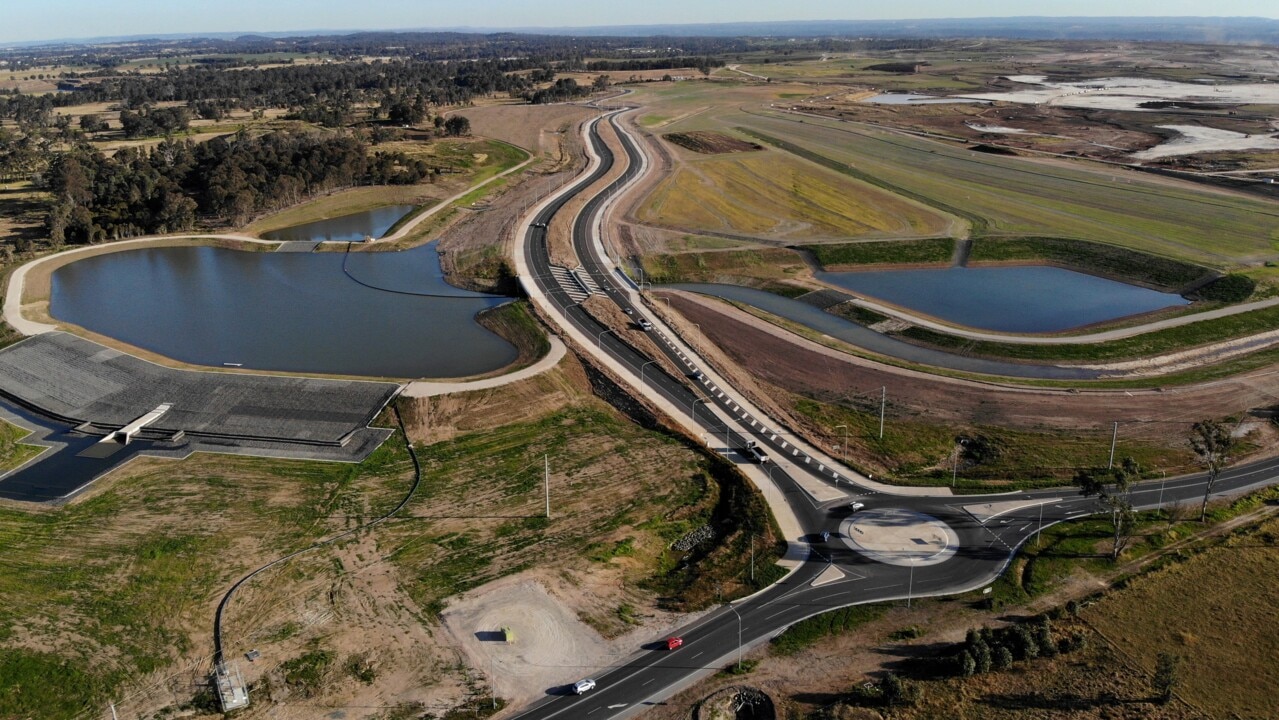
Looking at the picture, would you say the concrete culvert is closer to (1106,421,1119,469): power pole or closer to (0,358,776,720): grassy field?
(0,358,776,720): grassy field

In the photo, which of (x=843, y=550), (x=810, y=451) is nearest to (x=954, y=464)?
(x=810, y=451)

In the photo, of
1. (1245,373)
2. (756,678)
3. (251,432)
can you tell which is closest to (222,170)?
(251,432)

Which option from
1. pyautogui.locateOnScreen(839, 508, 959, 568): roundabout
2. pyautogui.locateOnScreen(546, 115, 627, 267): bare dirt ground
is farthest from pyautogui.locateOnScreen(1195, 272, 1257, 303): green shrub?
pyautogui.locateOnScreen(546, 115, 627, 267): bare dirt ground

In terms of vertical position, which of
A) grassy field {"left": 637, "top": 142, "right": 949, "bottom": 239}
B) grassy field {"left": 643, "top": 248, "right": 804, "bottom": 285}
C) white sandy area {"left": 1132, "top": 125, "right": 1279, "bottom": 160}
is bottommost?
A: grassy field {"left": 643, "top": 248, "right": 804, "bottom": 285}

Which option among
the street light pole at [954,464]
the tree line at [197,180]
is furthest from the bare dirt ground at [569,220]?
the street light pole at [954,464]

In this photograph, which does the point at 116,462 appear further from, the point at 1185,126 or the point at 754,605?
→ the point at 1185,126

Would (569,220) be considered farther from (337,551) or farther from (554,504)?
(337,551)

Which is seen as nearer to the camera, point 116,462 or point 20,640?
point 20,640

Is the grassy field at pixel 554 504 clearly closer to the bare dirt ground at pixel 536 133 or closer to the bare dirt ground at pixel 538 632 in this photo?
the bare dirt ground at pixel 538 632
